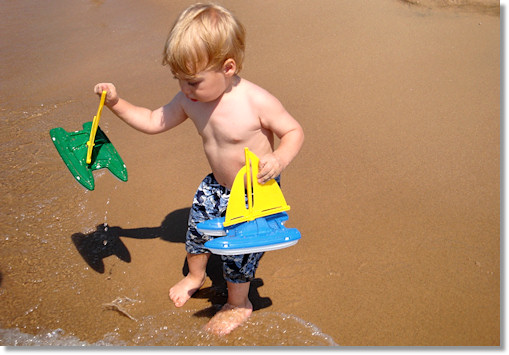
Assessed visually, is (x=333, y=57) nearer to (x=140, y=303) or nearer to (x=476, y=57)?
(x=476, y=57)

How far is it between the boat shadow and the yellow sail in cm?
53

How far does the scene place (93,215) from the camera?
8.48 feet

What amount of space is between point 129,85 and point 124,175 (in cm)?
175

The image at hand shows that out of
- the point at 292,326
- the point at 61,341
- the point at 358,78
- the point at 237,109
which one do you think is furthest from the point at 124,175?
the point at 358,78

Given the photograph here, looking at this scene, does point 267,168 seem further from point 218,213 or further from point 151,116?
point 151,116

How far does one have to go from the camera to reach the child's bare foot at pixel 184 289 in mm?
2158

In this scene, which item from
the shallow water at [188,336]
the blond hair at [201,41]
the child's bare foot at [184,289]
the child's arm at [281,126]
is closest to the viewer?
the blond hair at [201,41]

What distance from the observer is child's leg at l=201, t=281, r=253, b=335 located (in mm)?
2020

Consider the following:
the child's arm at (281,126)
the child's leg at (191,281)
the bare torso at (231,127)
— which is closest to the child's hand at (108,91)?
the bare torso at (231,127)

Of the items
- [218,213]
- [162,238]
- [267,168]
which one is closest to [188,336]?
[218,213]

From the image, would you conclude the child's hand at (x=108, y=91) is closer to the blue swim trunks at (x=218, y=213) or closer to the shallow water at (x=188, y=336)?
the blue swim trunks at (x=218, y=213)

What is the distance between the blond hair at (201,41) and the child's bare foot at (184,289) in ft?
2.95

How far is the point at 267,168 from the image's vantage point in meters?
1.73

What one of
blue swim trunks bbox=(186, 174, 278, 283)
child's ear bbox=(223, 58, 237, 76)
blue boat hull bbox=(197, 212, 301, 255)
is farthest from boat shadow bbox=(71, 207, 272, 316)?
child's ear bbox=(223, 58, 237, 76)
